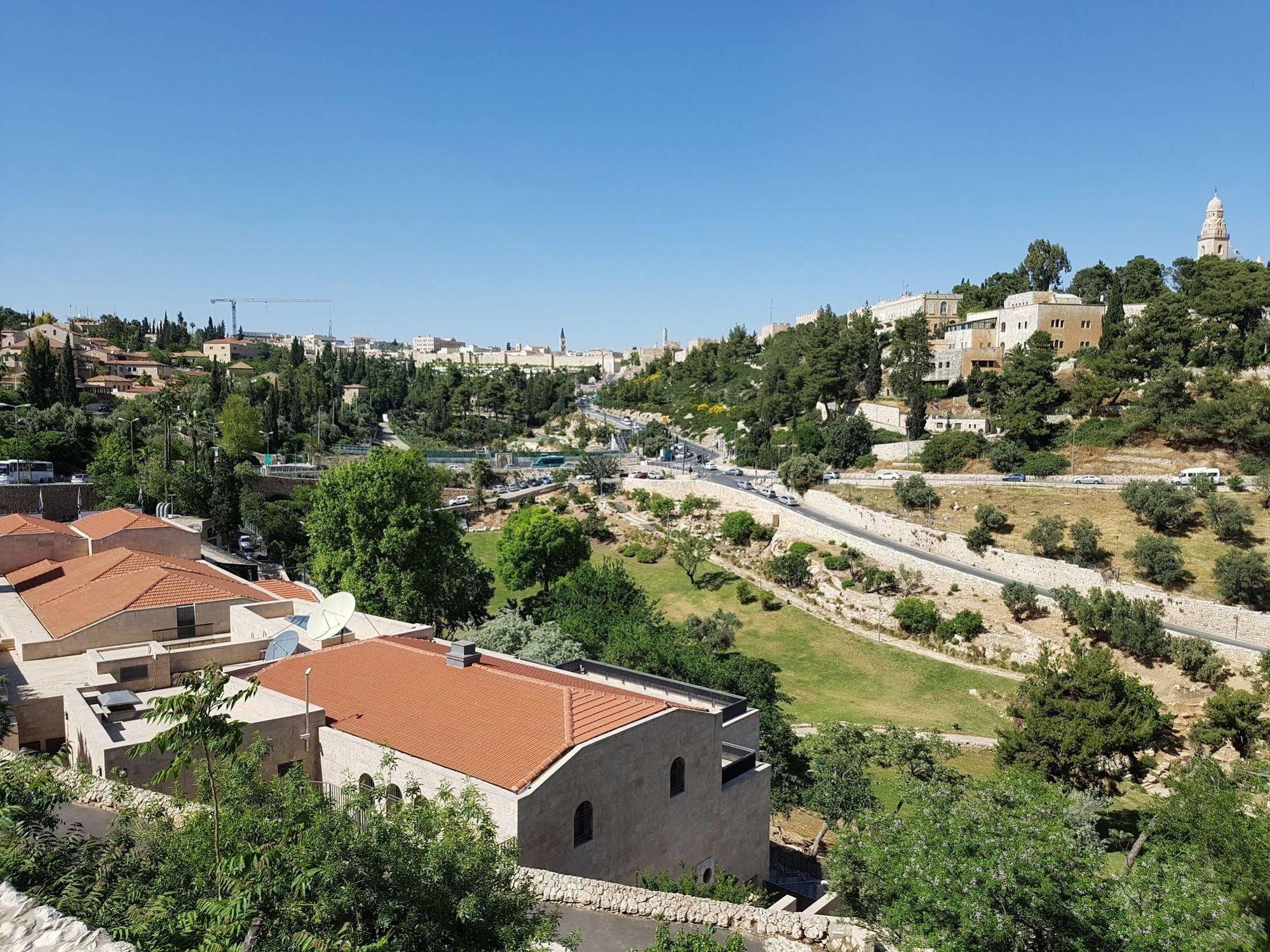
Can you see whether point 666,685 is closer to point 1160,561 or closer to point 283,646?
point 283,646

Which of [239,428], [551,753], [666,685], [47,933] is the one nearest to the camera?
[47,933]

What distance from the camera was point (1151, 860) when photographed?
41.8 feet

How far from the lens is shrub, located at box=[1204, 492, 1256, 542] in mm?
42688

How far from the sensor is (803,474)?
6209cm

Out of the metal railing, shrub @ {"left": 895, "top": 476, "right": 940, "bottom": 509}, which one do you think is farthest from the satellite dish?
shrub @ {"left": 895, "top": 476, "right": 940, "bottom": 509}

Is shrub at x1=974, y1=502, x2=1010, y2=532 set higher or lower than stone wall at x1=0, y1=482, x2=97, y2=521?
lower

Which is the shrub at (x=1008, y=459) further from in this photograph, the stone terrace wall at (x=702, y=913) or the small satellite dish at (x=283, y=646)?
the small satellite dish at (x=283, y=646)

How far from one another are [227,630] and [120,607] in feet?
10.1

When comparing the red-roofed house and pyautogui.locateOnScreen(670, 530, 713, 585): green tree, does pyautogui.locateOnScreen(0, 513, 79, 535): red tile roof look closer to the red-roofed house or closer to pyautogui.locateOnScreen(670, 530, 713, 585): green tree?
the red-roofed house

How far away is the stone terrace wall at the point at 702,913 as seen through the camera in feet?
41.4

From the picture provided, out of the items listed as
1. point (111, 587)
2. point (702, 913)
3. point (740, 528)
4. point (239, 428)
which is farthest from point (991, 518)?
point (239, 428)

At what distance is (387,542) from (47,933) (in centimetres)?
2821

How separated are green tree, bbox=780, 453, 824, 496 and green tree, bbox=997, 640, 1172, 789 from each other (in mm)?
32462

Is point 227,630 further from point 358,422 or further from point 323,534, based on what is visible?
point 358,422
